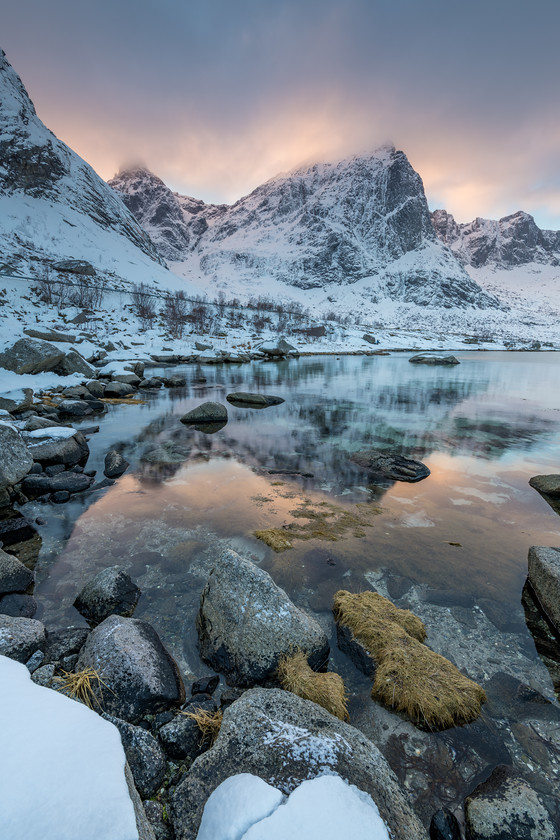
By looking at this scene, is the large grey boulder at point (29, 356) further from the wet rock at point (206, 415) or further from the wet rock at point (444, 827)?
the wet rock at point (444, 827)

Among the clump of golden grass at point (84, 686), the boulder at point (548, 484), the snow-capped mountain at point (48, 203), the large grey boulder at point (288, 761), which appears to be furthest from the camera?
the snow-capped mountain at point (48, 203)

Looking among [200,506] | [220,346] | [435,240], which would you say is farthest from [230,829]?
[435,240]

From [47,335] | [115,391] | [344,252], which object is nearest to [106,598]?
[115,391]

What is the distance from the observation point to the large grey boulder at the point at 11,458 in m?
6.68

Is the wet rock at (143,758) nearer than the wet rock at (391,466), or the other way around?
the wet rock at (143,758)

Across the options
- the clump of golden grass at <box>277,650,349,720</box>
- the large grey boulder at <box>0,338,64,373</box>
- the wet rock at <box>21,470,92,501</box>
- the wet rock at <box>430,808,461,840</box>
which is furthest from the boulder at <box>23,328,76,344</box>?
the wet rock at <box>430,808,461,840</box>

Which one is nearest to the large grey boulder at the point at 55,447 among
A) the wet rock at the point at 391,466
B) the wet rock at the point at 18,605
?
the wet rock at the point at 18,605

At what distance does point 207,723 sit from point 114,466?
7.02m

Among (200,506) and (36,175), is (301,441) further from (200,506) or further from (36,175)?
(36,175)

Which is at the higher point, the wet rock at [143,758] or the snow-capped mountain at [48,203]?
the snow-capped mountain at [48,203]

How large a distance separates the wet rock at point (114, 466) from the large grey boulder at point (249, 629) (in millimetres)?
5616

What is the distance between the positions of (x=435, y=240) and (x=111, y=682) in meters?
233

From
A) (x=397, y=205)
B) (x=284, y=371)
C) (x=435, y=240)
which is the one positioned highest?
(x=397, y=205)

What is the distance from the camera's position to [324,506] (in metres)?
7.12
